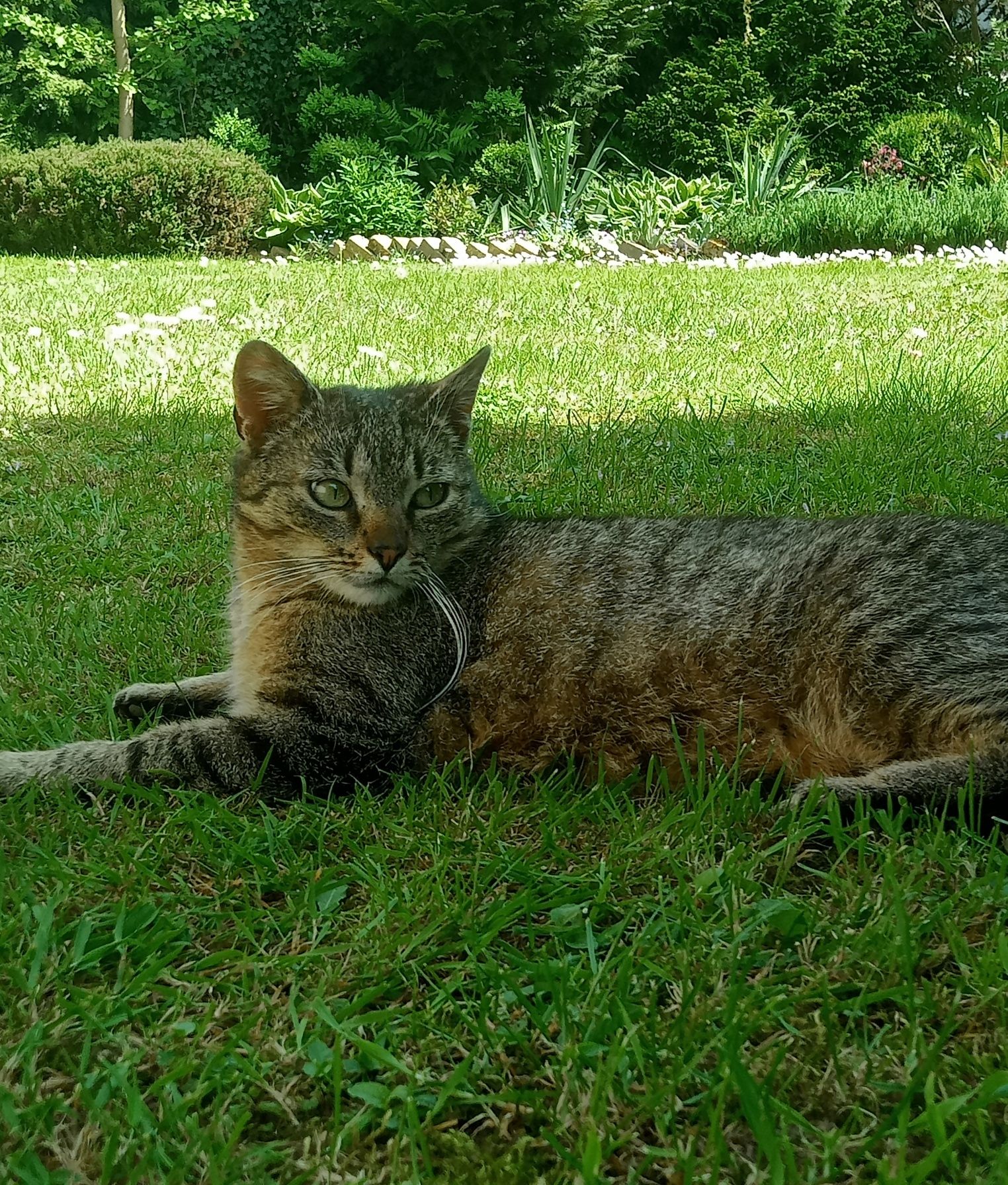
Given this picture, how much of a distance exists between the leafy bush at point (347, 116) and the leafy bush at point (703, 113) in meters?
3.86

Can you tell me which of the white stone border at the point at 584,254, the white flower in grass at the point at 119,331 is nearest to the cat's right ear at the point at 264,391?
the white flower in grass at the point at 119,331

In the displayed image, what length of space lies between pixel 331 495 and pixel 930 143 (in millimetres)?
14115

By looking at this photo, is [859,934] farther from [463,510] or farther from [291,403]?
[291,403]

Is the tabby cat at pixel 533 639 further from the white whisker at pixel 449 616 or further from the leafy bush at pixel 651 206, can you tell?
the leafy bush at pixel 651 206

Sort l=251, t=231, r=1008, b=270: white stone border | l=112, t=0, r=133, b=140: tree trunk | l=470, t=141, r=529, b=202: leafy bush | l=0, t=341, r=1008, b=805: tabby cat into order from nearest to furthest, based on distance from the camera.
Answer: l=0, t=341, r=1008, b=805: tabby cat → l=251, t=231, r=1008, b=270: white stone border → l=470, t=141, r=529, b=202: leafy bush → l=112, t=0, r=133, b=140: tree trunk

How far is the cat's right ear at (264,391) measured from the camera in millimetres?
2861

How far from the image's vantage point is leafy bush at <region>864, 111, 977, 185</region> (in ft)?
45.3

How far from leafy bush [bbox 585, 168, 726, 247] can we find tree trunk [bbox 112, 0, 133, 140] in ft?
25.7

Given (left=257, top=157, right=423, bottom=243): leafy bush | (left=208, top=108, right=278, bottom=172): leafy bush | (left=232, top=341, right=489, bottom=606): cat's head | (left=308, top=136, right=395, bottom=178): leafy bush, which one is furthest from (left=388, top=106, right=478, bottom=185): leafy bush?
(left=232, top=341, right=489, bottom=606): cat's head

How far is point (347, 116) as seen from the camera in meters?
14.9

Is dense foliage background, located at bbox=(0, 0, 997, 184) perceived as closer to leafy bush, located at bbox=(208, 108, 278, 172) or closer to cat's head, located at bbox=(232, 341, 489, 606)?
leafy bush, located at bbox=(208, 108, 278, 172)

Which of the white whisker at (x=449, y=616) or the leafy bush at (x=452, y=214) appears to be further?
the leafy bush at (x=452, y=214)

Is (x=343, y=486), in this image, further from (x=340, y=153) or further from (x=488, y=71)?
(x=488, y=71)

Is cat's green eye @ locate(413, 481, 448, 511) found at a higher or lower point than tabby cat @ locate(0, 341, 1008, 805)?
higher
